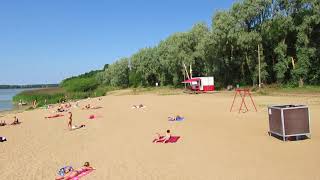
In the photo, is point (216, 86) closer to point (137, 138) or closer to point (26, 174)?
point (137, 138)

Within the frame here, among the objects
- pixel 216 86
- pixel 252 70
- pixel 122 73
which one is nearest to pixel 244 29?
pixel 252 70

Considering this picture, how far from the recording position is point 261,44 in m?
51.4

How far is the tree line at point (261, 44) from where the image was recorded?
46.3 metres

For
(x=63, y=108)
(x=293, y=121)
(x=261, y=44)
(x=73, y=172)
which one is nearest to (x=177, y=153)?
(x=73, y=172)

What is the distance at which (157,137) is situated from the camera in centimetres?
1739

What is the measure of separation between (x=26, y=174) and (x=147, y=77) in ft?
256

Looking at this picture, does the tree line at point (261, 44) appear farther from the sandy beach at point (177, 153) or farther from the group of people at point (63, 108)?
the sandy beach at point (177, 153)

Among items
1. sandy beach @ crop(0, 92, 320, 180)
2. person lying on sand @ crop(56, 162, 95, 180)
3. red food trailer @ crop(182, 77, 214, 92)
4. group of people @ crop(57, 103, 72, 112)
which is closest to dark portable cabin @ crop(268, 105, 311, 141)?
sandy beach @ crop(0, 92, 320, 180)

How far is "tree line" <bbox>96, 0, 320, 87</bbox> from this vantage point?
46.3 metres

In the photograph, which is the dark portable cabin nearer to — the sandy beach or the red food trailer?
the sandy beach

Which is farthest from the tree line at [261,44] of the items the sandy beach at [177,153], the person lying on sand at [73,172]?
the person lying on sand at [73,172]

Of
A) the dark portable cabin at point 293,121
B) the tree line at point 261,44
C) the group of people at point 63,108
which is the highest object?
the tree line at point 261,44

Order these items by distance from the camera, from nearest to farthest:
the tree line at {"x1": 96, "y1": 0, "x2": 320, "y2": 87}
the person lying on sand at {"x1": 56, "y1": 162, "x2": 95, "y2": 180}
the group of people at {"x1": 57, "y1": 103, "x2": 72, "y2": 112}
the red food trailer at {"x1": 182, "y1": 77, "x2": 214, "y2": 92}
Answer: the person lying on sand at {"x1": 56, "y1": 162, "x2": 95, "y2": 180} < the group of people at {"x1": 57, "y1": 103, "x2": 72, "y2": 112} < the tree line at {"x1": 96, "y1": 0, "x2": 320, "y2": 87} < the red food trailer at {"x1": 182, "y1": 77, "x2": 214, "y2": 92}

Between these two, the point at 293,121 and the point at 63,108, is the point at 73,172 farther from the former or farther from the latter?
the point at 63,108
